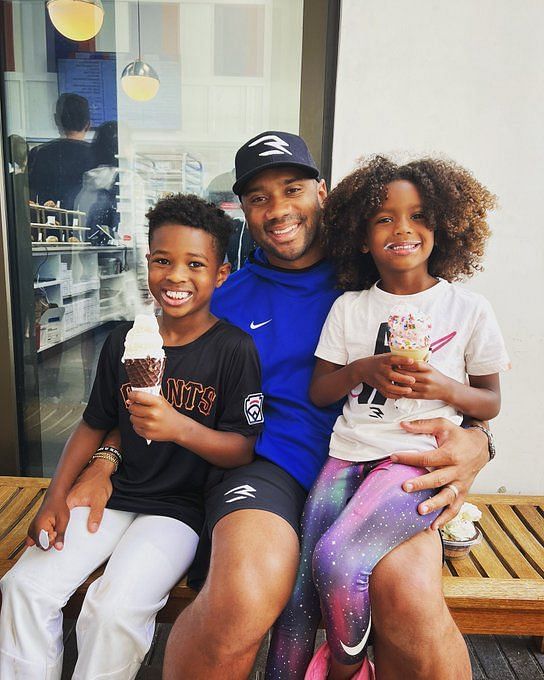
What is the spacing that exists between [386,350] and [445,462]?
15.8 inches

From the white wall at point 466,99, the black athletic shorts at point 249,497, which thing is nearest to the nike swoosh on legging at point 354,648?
the black athletic shorts at point 249,497

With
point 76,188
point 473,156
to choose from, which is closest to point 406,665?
point 473,156

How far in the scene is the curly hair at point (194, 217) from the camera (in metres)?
1.99

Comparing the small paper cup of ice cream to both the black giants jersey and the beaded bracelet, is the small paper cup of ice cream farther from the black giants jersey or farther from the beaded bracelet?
the beaded bracelet

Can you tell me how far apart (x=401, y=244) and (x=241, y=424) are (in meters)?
0.80

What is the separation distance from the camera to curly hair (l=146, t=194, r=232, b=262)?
1988mm

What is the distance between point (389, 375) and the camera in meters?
1.70

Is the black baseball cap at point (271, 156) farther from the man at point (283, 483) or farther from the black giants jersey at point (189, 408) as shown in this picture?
the black giants jersey at point (189, 408)

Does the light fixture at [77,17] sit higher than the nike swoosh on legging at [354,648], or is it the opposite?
the light fixture at [77,17]

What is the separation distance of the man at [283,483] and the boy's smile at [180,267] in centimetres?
25

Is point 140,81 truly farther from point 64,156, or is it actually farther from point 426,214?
point 426,214

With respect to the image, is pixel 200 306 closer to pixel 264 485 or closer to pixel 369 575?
pixel 264 485

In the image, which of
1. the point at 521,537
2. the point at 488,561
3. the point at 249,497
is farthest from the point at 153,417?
the point at 521,537

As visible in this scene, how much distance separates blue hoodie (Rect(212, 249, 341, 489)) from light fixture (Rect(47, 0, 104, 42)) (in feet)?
5.70
